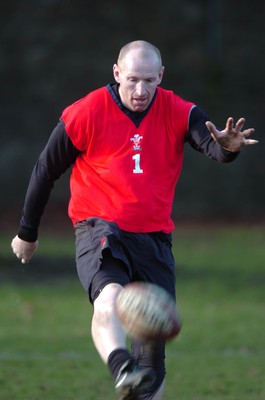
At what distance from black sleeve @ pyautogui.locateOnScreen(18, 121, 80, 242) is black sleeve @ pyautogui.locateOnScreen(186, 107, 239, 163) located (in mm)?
Result: 677

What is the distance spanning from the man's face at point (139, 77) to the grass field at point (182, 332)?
256 cm

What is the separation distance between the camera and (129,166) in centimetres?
568

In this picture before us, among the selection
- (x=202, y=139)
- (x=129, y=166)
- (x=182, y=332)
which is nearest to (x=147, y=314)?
(x=129, y=166)

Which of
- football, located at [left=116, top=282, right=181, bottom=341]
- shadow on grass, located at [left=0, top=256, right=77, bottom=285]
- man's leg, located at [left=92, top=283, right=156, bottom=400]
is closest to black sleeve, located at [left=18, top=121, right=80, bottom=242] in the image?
man's leg, located at [left=92, top=283, right=156, bottom=400]

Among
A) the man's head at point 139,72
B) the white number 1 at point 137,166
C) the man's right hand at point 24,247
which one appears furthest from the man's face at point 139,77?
the man's right hand at point 24,247

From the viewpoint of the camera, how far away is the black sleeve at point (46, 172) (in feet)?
18.8

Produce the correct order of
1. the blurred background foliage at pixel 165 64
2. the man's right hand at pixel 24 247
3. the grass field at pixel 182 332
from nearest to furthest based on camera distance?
the man's right hand at pixel 24 247, the grass field at pixel 182 332, the blurred background foliage at pixel 165 64

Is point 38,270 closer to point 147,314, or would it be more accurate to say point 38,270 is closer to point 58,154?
point 58,154

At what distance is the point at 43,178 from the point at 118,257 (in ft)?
2.31

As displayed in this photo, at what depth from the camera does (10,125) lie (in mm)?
22500

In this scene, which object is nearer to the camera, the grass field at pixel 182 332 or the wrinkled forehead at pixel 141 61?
the wrinkled forehead at pixel 141 61

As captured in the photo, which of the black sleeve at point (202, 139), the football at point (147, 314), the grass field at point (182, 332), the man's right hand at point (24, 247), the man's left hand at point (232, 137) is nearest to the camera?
the football at point (147, 314)

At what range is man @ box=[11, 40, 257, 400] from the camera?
5.57 m

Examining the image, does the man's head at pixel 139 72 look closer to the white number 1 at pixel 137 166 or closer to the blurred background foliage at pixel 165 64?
the white number 1 at pixel 137 166
